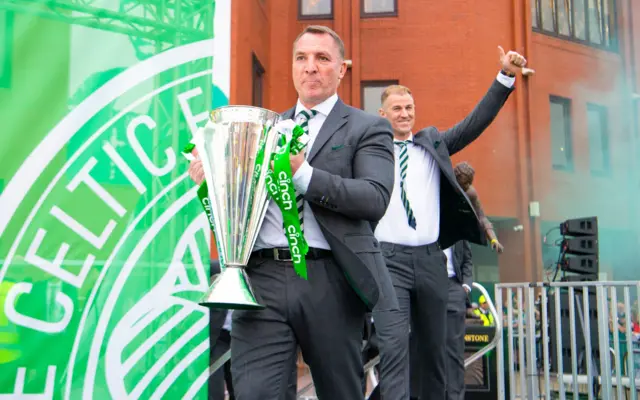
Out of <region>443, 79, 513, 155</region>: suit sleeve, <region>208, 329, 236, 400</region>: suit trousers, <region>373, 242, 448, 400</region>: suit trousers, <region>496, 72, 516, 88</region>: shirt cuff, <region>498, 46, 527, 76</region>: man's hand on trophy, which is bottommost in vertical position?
<region>208, 329, 236, 400</region>: suit trousers

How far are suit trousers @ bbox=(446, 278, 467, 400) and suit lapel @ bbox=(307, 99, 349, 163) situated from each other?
249 centimetres

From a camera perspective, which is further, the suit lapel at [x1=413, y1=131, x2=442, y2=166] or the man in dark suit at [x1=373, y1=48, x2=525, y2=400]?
the suit lapel at [x1=413, y1=131, x2=442, y2=166]

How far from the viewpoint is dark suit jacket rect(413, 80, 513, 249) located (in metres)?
3.46

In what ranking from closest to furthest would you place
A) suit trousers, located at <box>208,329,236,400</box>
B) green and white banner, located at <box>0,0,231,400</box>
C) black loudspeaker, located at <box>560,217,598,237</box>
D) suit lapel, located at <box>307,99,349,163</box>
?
suit lapel, located at <box>307,99,349,163</box>, green and white banner, located at <box>0,0,231,400</box>, suit trousers, located at <box>208,329,236,400</box>, black loudspeaker, located at <box>560,217,598,237</box>

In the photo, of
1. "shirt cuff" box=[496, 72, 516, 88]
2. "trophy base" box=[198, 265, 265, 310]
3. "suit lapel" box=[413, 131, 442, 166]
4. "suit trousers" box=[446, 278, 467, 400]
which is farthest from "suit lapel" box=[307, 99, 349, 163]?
"suit trousers" box=[446, 278, 467, 400]

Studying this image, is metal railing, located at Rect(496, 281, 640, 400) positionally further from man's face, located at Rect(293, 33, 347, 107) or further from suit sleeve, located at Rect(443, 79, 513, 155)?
man's face, located at Rect(293, 33, 347, 107)

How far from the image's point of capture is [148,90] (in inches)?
101

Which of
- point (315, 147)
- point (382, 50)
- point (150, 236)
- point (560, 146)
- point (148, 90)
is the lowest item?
point (150, 236)

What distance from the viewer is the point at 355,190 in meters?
1.88

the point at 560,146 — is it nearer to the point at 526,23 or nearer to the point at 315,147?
the point at 526,23

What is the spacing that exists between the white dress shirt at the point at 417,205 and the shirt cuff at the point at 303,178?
1.58 m

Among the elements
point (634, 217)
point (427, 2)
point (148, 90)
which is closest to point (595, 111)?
point (634, 217)

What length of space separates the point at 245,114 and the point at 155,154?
833 millimetres

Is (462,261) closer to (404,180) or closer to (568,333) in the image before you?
(568,333)
